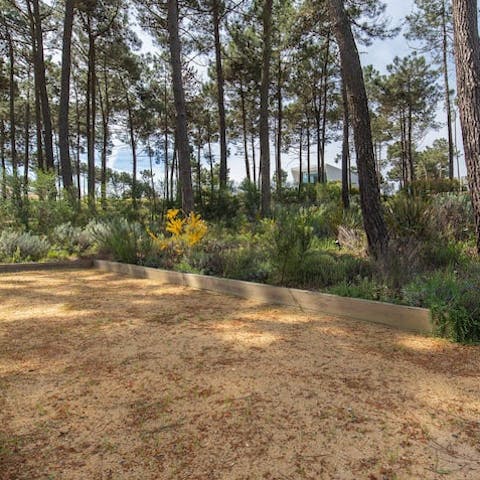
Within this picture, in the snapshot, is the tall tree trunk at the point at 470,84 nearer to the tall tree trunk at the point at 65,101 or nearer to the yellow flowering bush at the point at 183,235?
the yellow flowering bush at the point at 183,235

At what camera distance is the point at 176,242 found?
5.80m

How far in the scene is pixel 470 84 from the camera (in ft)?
14.0

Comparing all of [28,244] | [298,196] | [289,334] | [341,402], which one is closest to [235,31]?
[298,196]

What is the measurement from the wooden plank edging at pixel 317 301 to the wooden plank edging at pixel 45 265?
183 cm

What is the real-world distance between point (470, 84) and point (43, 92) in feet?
39.4

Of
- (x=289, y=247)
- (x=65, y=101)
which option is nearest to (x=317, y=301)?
(x=289, y=247)

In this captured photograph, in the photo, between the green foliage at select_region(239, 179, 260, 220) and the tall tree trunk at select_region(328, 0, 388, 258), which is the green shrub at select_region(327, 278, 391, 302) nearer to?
the tall tree trunk at select_region(328, 0, 388, 258)

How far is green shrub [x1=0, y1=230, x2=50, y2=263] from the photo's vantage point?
661cm

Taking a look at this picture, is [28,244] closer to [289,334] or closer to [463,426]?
[289,334]

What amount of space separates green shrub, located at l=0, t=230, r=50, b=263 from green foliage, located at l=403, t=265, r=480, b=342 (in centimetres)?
609

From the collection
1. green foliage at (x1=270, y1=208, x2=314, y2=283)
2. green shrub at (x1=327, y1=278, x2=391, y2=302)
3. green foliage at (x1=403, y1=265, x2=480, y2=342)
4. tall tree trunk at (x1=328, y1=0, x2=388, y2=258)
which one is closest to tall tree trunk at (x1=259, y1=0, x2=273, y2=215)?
tall tree trunk at (x1=328, y1=0, x2=388, y2=258)

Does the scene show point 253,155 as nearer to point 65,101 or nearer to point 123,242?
point 65,101

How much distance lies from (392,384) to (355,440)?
2.05ft

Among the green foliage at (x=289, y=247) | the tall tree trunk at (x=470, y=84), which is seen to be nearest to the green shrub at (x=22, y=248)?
the green foliage at (x=289, y=247)
